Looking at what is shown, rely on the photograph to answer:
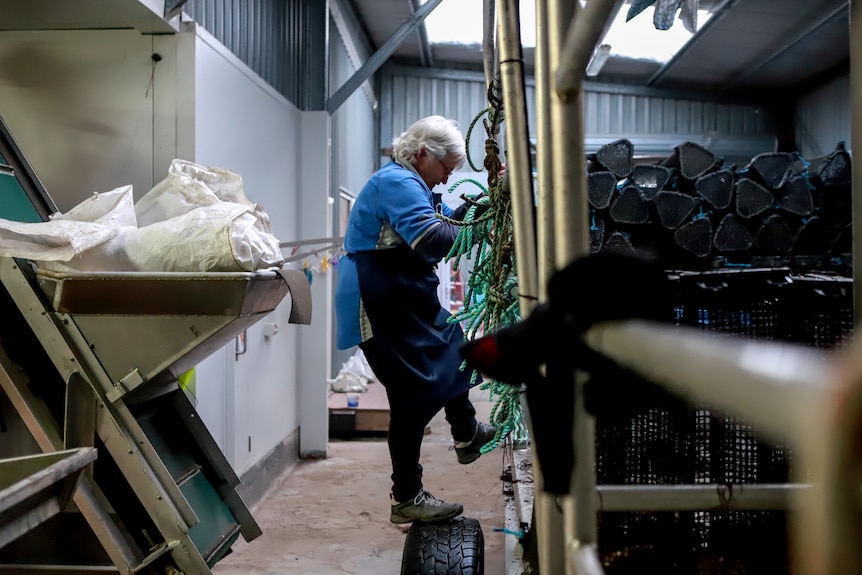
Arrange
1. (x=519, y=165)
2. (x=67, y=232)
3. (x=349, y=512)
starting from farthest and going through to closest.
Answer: (x=349, y=512)
(x=67, y=232)
(x=519, y=165)

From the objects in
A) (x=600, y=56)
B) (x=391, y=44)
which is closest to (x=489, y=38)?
(x=391, y=44)

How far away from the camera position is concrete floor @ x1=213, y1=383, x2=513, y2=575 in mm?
3463

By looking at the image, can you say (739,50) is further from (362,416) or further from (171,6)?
(171,6)

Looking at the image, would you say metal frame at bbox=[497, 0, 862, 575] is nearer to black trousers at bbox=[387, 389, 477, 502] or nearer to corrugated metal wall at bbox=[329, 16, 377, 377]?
black trousers at bbox=[387, 389, 477, 502]

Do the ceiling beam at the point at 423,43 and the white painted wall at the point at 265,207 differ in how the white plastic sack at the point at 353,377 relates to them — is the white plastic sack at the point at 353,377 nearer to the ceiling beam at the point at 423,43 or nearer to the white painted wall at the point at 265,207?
the white painted wall at the point at 265,207

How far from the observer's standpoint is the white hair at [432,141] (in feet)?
9.68

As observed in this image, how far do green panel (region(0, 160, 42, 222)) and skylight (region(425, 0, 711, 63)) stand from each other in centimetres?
528

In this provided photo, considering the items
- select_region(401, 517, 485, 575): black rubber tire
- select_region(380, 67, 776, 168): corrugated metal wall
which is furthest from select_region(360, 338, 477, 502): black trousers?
select_region(380, 67, 776, 168): corrugated metal wall

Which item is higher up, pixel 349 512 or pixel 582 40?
pixel 582 40

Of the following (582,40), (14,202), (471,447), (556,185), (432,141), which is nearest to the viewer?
(582,40)

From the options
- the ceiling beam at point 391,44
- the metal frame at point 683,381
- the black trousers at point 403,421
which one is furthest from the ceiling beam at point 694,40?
the metal frame at point 683,381

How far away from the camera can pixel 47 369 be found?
100 inches

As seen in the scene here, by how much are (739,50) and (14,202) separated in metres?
8.32

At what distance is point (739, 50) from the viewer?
8430 millimetres
